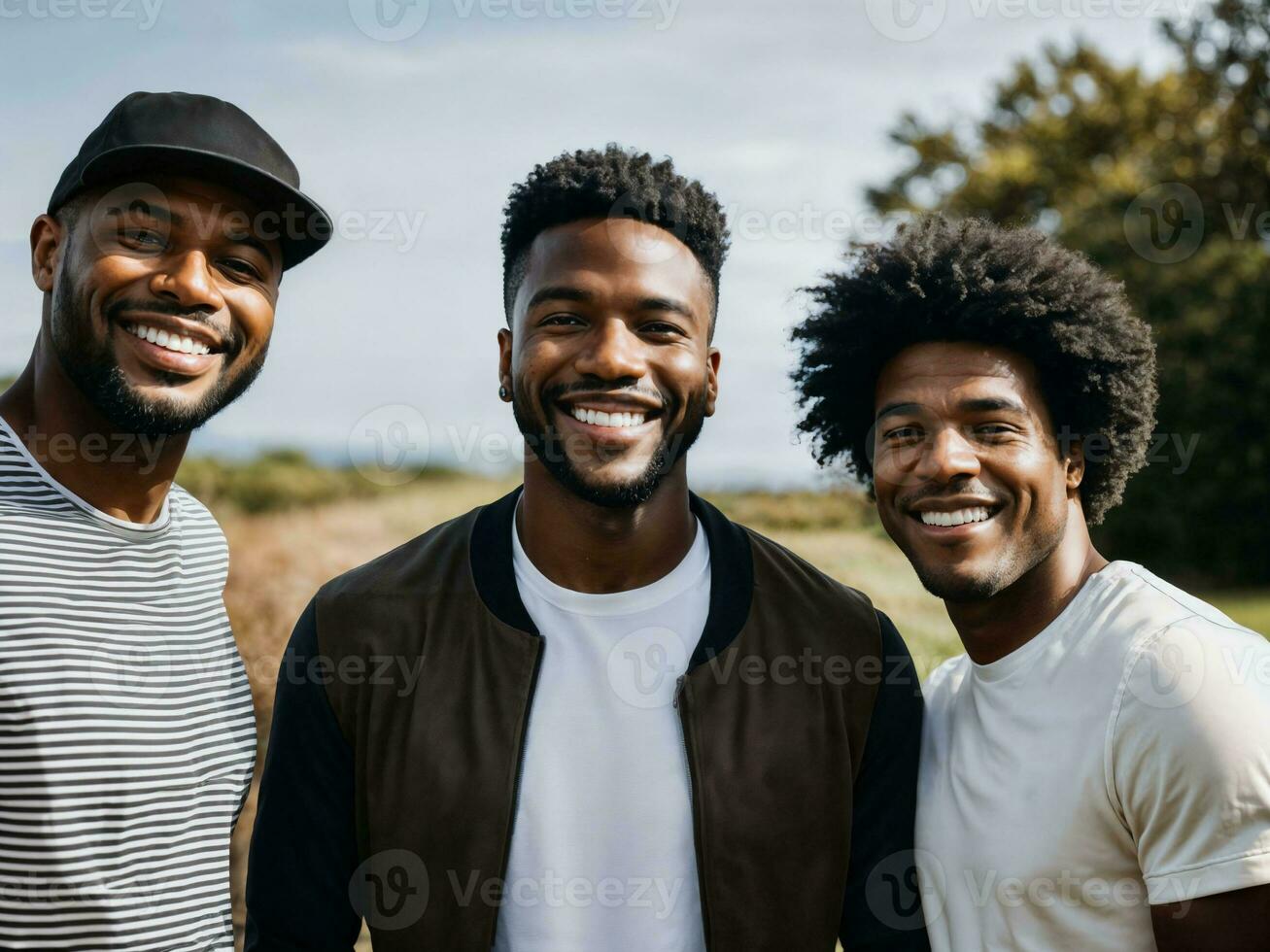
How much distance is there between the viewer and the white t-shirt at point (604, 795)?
283cm

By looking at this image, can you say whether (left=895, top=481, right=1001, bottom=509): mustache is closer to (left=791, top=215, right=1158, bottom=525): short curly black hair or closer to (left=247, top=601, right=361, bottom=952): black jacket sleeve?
(left=791, top=215, right=1158, bottom=525): short curly black hair

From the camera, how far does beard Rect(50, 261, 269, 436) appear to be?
114 inches

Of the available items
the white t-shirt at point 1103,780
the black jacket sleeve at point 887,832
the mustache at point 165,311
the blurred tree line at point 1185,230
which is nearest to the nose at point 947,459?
the white t-shirt at point 1103,780

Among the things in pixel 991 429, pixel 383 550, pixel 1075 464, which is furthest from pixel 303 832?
pixel 383 550

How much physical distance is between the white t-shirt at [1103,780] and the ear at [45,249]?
8.81 feet

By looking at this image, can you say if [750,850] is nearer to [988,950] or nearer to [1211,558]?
[988,950]

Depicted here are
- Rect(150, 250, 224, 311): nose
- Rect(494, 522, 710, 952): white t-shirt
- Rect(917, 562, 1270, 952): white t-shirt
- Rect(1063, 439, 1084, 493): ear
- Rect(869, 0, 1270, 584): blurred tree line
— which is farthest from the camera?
Rect(869, 0, 1270, 584): blurred tree line

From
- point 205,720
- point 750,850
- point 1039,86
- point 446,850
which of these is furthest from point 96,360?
point 1039,86

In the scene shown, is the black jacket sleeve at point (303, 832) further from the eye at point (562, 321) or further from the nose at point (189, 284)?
the eye at point (562, 321)

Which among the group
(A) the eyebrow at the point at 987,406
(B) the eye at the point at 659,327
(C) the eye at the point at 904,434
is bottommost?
(C) the eye at the point at 904,434

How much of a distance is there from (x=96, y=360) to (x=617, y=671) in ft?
5.04

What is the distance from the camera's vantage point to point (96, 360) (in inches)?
114

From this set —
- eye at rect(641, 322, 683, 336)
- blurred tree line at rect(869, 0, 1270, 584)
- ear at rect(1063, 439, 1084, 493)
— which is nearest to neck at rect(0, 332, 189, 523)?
eye at rect(641, 322, 683, 336)

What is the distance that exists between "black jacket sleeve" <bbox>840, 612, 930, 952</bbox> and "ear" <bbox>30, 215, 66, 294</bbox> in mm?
2477
